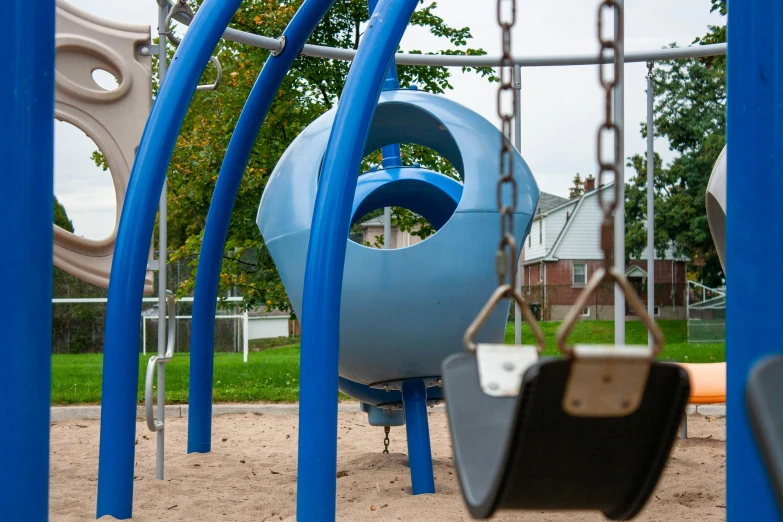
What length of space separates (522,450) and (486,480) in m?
0.14


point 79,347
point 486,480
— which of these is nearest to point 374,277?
point 486,480

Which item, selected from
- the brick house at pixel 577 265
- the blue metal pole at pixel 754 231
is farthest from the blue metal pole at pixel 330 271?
the brick house at pixel 577 265

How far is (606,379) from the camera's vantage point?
149 centimetres

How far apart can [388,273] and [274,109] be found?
8.67 metres

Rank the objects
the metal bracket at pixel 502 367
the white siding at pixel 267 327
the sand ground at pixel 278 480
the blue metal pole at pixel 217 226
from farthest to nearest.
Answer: the white siding at pixel 267 327 → the blue metal pole at pixel 217 226 → the sand ground at pixel 278 480 → the metal bracket at pixel 502 367

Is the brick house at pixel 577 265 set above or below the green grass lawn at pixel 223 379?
above

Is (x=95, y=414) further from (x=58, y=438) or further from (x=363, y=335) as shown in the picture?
(x=363, y=335)

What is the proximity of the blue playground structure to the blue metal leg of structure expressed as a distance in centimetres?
1

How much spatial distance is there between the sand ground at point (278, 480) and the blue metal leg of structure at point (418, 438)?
122 mm

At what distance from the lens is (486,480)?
1762 mm

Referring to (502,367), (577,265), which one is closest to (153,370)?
(502,367)

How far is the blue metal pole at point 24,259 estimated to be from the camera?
7.56 feet

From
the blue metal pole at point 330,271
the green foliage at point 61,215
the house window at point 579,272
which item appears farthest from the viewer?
the house window at point 579,272

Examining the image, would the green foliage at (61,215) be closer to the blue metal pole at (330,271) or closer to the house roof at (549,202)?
the blue metal pole at (330,271)
